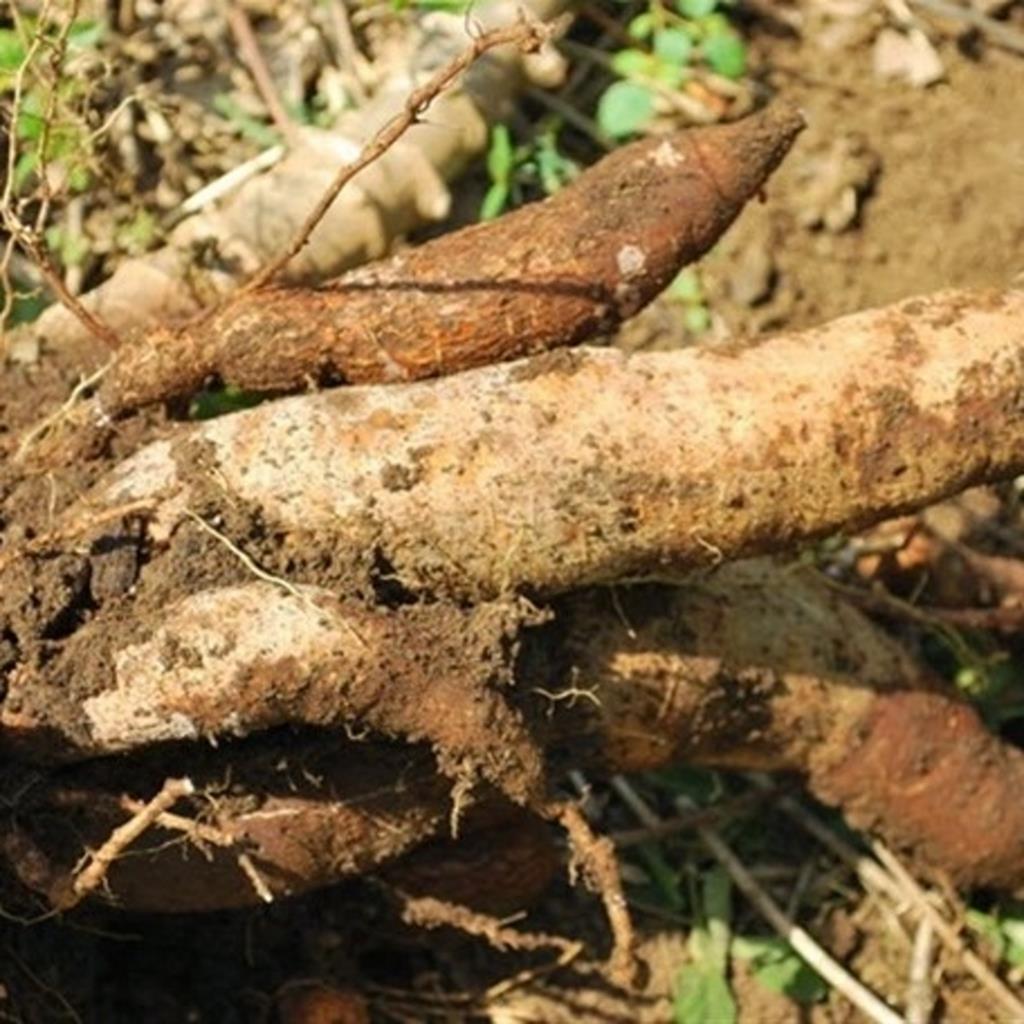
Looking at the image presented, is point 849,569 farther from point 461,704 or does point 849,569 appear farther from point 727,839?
point 461,704

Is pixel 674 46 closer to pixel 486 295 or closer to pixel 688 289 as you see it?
pixel 688 289

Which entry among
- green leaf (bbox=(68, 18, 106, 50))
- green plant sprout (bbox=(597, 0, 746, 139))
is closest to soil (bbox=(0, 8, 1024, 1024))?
green plant sprout (bbox=(597, 0, 746, 139))

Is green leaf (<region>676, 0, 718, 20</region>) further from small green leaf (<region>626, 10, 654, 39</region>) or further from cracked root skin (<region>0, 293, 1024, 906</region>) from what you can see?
cracked root skin (<region>0, 293, 1024, 906</region>)

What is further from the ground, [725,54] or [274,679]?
[725,54]

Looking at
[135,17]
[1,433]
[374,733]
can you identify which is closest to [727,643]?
Result: [374,733]

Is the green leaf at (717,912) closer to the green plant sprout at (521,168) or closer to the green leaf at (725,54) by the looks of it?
the green plant sprout at (521,168)

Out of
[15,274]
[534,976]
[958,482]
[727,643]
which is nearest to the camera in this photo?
[958,482]

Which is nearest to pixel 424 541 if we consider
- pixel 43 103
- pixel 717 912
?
pixel 43 103
